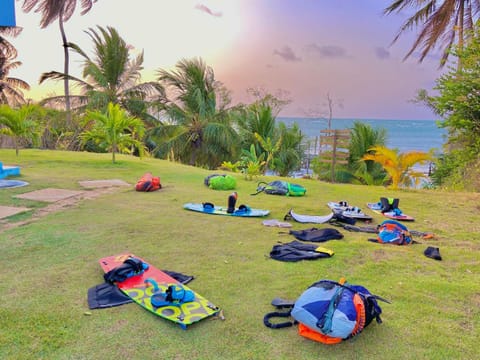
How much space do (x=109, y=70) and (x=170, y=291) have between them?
15745mm

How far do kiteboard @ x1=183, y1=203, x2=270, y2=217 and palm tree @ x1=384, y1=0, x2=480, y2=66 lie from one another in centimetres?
1035

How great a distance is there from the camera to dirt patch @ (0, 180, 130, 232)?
409 cm

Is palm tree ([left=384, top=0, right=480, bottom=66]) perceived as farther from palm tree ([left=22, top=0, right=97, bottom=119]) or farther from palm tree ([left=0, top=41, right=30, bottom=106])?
palm tree ([left=0, top=41, right=30, bottom=106])

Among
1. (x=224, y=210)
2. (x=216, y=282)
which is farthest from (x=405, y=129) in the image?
(x=216, y=282)

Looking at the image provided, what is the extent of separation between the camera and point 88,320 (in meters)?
2.05

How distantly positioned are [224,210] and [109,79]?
13499mm

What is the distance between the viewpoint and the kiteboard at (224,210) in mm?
4771

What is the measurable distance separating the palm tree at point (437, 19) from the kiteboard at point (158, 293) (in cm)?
1253

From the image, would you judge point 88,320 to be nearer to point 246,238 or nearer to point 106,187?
point 246,238

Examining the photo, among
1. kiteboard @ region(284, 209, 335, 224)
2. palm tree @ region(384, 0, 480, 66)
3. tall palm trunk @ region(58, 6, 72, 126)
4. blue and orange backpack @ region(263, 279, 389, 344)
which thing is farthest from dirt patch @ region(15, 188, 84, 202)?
palm tree @ region(384, 0, 480, 66)

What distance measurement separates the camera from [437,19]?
12281 mm

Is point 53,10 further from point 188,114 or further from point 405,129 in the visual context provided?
point 405,129

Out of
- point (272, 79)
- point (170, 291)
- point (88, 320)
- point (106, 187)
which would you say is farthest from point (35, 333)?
point (272, 79)

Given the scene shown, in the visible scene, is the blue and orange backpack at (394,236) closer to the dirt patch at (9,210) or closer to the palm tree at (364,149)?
the dirt patch at (9,210)
